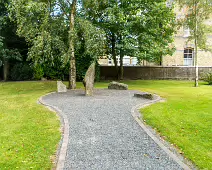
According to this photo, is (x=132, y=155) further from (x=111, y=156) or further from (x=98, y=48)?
(x=98, y=48)

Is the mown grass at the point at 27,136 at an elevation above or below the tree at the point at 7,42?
below

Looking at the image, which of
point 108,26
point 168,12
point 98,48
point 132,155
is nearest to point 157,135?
point 132,155

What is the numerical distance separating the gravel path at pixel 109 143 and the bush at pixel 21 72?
1067 cm

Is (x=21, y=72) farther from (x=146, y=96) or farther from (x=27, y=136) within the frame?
(x=27, y=136)

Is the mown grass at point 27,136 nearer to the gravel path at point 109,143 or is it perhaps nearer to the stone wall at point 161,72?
the gravel path at point 109,143

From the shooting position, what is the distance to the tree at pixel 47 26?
32.5ft

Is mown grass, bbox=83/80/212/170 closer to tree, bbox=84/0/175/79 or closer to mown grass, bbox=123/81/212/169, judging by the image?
mown grass, bbox=123/81/212/169

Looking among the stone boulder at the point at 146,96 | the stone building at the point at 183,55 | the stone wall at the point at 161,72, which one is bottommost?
the stone boulder at the point at 146,96

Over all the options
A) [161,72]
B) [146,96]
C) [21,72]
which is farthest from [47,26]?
[161,72]

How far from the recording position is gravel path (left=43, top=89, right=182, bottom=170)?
3701 millimetres

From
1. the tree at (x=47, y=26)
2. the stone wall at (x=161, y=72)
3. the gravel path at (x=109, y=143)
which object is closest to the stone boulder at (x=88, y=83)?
the tree at (x=47, y=26)

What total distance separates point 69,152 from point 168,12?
14079 millimetres

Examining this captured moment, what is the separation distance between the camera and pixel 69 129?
5.40m

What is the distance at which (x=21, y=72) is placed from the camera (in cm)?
1692
